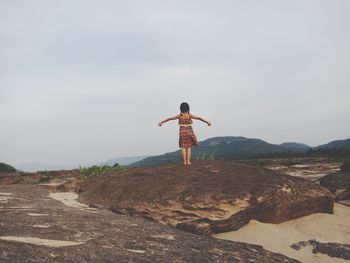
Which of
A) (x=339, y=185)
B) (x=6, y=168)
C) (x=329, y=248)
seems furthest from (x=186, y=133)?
(x=6, y=168)

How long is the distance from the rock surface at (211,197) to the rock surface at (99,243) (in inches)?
44.1

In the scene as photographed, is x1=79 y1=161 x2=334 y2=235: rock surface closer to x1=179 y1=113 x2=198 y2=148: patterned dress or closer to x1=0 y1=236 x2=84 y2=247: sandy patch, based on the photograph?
x1=179 y1=113 x2=198 y2=148: patterned dress

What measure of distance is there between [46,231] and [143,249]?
1419 millimetres

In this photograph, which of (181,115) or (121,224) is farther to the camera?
(181,115)

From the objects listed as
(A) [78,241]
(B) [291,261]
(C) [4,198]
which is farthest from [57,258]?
(C) [4,198]

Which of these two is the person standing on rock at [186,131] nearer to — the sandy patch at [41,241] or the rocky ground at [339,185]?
the rocky ground at [339,185]

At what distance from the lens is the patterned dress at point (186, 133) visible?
11.8 metres

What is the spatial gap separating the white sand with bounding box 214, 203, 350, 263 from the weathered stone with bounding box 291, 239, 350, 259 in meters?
0.10

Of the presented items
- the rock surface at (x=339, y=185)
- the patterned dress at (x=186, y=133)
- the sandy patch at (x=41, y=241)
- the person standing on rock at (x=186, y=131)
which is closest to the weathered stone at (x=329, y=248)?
the sandy patch at (x=41, y=241)

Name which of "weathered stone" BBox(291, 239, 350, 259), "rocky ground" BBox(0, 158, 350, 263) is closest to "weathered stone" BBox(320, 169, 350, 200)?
"rocky ground" BBox(0, 158, 350, 263)

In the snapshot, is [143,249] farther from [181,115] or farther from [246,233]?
[181,115]

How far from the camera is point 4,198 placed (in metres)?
8.56

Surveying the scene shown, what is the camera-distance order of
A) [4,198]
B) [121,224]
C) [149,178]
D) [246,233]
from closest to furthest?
[121,224], [246,233], [4,198], [149,178]

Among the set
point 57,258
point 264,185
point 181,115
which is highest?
point 181,115
